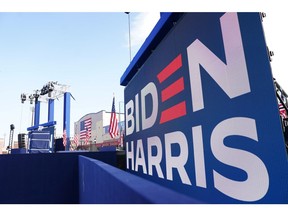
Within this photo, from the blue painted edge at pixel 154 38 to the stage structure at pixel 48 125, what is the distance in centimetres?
1175

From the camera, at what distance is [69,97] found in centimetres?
2259

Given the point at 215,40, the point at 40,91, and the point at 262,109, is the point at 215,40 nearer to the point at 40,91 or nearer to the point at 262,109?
the point at 262,109

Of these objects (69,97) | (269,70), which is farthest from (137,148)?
(69,97)

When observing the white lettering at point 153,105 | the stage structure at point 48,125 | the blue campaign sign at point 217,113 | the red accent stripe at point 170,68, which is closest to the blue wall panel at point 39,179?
the white lettering at point 153,105

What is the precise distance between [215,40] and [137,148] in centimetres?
455

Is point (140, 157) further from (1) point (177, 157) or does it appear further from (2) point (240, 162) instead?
(2) point (240, 162)

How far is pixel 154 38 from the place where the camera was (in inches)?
213

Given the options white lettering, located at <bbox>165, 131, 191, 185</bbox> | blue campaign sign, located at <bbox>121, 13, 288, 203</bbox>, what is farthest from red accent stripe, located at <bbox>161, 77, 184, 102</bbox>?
white lettering, located at <bbox>165, 131, 191, 185</bbox>

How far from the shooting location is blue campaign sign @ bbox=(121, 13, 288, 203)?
2.46m

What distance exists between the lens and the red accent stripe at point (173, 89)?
4220 millimetres

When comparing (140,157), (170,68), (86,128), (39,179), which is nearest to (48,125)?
(39,179)

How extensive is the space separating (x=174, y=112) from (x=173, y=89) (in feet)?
1.65

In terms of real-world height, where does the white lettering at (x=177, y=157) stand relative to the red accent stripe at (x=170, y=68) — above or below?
below

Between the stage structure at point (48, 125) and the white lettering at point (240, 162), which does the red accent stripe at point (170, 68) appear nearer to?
the white lettering at point (240, 162)
